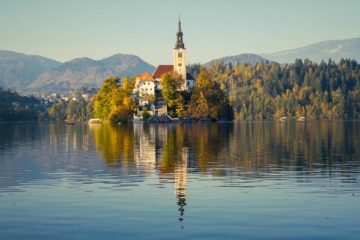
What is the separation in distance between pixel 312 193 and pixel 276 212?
653cm

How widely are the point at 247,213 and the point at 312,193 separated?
7.31 m

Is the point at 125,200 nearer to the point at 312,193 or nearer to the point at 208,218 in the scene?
the point at 208,218

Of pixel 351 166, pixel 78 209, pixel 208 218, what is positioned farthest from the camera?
pixel 351 166

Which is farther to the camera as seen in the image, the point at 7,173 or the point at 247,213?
the point at 7,173

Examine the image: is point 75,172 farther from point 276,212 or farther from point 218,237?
point 218,237

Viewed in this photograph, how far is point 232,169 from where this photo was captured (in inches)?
1918

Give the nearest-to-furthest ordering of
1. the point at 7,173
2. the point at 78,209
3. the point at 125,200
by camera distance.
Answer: the point at 78,209 < the point at 125,200 < the point at 7,173

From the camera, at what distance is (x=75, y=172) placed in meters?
47.4

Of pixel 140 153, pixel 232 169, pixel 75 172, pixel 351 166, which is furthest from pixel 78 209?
pixel 140 153

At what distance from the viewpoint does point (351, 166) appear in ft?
165

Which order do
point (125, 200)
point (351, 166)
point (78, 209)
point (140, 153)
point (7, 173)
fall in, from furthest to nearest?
point (140, 153) → point (351, 166) → point (7, 173) → point (125, 200) → point (78, 209)

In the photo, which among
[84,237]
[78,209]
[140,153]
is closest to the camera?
[84,237]

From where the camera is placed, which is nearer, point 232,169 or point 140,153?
point 232,169

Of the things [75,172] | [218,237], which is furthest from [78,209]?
[75,172]
